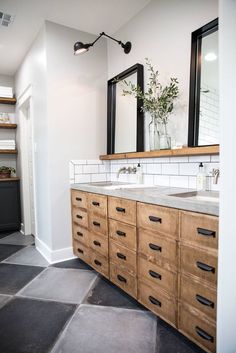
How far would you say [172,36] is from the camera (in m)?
2.07

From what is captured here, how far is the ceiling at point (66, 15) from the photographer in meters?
2.25

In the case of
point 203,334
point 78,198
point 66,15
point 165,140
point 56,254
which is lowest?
point 56,254

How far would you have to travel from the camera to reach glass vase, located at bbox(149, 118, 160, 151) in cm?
218

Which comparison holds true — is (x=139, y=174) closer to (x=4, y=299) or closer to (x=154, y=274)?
(x=154, y=274)

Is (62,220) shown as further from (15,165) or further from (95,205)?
(15,165)

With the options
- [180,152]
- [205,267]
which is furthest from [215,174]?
[205,267]

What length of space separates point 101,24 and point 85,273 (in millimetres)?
2765

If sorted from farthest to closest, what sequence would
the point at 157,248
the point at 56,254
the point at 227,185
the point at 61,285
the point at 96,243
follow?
1. the point at 56,254
2. the point at 96,243
3. the point at 61,285
4. the point at 157,248
5. the point at 227,185

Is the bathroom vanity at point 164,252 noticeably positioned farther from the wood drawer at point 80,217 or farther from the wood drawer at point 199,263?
the wood drawer at point 80,217

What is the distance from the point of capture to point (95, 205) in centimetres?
225

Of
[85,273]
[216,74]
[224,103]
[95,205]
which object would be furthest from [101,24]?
[85,273]

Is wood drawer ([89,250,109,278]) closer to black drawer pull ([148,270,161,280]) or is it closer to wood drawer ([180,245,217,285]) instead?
black drawer pull ([148,270,161,280])

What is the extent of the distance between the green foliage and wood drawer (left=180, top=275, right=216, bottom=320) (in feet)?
4.48

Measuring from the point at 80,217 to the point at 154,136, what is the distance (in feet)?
3.90
